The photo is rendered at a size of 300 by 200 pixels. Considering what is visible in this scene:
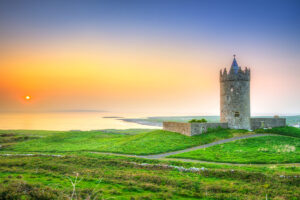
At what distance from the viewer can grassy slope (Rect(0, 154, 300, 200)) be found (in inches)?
550

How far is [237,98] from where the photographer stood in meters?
41.5

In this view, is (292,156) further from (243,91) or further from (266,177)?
(243,91)

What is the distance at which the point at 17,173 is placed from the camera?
2041 centimetres

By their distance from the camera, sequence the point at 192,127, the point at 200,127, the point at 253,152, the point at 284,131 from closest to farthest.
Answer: the point at 253,152 → the point at 192,127 → the point at 200,127 → the point at 284,131

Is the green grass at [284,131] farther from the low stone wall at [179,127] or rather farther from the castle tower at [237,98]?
the low stone wall at [179,127]

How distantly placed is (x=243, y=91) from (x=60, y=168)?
114 feet

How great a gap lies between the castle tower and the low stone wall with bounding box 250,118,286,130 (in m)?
1.46

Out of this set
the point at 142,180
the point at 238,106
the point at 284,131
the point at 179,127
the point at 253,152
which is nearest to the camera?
the point at 142,180

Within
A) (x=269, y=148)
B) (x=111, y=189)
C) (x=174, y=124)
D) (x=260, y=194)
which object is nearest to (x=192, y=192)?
(x=260, y=194)

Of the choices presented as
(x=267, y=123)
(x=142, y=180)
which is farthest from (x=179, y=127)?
(x=142, y=180)

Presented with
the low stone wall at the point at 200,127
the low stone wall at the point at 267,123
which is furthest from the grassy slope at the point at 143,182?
the low stone wall at the point at 267,123

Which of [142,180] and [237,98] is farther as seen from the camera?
[237,98]

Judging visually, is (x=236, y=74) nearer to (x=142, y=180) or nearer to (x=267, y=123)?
(x=267, y=123)

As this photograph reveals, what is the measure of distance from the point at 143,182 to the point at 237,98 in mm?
30481
